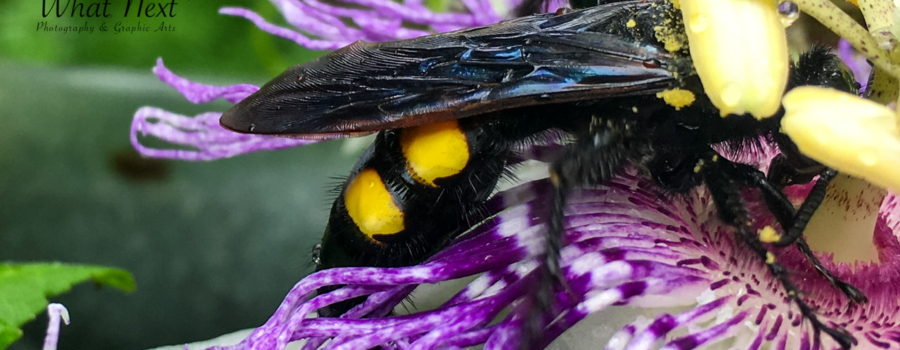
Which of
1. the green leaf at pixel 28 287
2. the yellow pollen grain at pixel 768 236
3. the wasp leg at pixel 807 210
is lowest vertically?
the green leaf at pixel 28 287

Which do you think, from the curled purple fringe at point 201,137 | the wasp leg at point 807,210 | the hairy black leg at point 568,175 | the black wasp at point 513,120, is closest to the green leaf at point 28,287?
the curled purple fringe at point 201,137

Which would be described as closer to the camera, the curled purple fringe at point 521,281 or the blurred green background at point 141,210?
the curled purple fringe at point 521,281

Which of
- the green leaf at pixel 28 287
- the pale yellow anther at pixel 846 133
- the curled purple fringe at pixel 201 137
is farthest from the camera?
the curled purple fringe at pixel 201 137

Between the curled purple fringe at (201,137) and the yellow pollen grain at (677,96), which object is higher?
the yellow pollen grain at (677,96)

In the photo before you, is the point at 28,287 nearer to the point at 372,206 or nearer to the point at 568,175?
the point at 372,206

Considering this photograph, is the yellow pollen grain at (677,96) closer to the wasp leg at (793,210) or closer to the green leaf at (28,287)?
the wasp leg at (793,210)

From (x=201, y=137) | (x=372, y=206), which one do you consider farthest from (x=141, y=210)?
(x=372, y=206)

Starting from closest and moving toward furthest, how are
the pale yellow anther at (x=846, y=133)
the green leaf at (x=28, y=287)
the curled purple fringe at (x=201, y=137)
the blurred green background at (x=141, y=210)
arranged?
the pale yellow anther at (x=846, y=133)
the green leaf at (x=28, y=287)
the curled purple fringe at (x=201, y=137)
the blurred green background at (x=141, y=210)

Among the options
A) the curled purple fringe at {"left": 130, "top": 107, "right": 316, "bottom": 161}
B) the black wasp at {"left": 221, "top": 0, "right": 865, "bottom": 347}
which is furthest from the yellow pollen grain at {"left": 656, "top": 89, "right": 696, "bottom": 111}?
the curled purple fringe at {"left": 130, "top": 107, "right": 316, "bottom": 161}
